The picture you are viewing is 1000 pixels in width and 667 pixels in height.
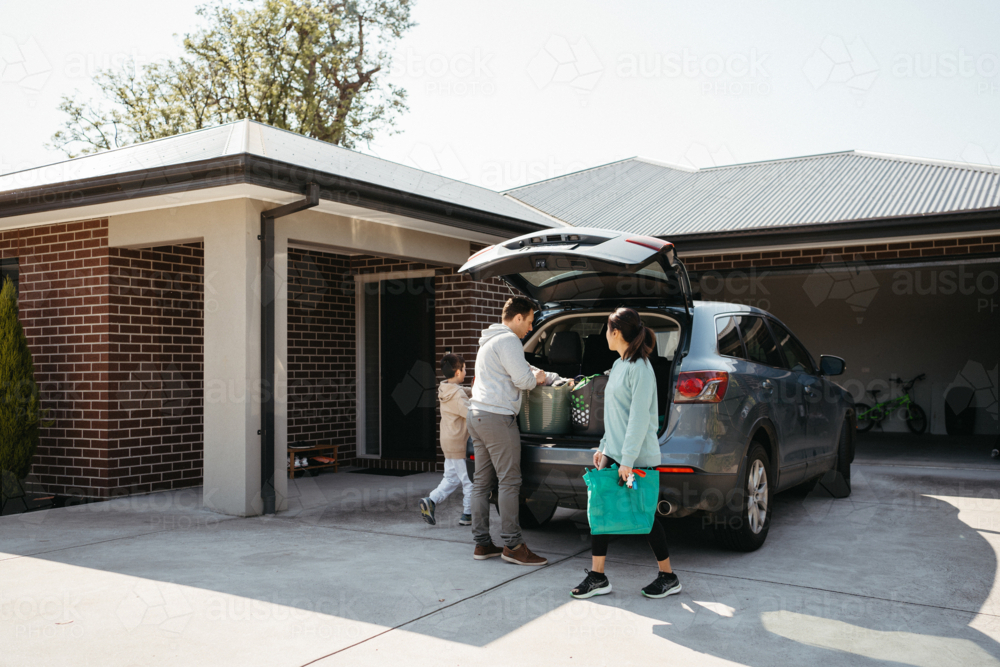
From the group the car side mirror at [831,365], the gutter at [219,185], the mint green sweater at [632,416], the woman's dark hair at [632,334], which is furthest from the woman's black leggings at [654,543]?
the gutter at [219,185]

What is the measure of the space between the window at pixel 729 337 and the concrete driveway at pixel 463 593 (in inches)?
50.3

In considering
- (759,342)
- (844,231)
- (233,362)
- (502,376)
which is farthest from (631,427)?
(844,231)

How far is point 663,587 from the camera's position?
411 cm

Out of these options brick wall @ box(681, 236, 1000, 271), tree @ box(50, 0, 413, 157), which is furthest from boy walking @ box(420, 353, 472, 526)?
tree @ box(50, 0, 413, 157)

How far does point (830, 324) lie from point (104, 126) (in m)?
23.5

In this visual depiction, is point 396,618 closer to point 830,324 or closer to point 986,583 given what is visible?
point 986,583

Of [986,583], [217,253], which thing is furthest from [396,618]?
[217,253]

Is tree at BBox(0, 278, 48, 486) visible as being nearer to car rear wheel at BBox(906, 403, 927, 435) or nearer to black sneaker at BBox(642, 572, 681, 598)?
black sneaker at BBox(642, 572, 681, 598)

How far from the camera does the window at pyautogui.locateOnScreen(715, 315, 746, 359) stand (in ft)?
16.4

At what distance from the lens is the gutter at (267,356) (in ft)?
21.3

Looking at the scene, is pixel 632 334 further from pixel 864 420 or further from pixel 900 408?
pixel 900 408

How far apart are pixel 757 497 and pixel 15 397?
20.2 ft

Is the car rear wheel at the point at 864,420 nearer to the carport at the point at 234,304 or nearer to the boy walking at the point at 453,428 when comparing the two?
the carport at the point at 234,304

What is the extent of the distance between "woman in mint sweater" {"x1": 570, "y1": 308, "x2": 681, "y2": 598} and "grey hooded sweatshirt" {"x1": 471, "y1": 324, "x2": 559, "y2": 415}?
0.68 meters
